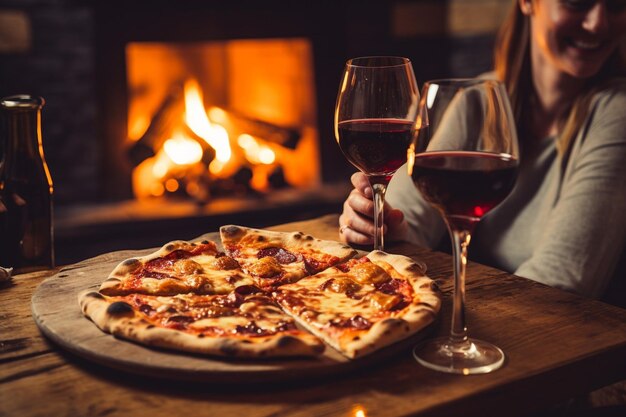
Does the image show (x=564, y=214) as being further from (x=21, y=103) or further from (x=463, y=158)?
(x=21, y=103)

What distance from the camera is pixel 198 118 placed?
147 inches

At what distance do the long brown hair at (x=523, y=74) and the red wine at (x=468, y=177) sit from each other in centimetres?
111

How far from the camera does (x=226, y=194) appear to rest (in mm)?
3742

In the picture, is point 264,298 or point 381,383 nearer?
point 381,383

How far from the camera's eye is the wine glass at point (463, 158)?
0.87 metres

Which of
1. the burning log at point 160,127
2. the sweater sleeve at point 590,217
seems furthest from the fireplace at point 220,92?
the sweater sleeve at point 590,217

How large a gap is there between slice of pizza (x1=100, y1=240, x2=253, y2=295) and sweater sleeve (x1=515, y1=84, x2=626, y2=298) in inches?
27.2

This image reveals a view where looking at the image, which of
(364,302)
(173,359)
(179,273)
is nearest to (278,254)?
(179,273)

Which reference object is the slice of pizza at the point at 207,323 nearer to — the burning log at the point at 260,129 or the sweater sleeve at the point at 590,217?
the sweater sleeve at the point at 590,217

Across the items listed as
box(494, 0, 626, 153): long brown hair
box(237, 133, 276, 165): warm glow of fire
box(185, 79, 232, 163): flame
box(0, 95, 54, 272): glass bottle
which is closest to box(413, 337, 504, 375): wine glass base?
box(0, 95, 54, 272): glass bottle

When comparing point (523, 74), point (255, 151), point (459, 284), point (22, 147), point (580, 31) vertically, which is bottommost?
point (255, 151)

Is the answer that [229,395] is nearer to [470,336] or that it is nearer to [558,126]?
[470,336]

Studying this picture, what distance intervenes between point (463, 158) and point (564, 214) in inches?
36.1

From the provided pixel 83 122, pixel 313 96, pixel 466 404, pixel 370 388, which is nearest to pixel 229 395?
pixel 370 388
